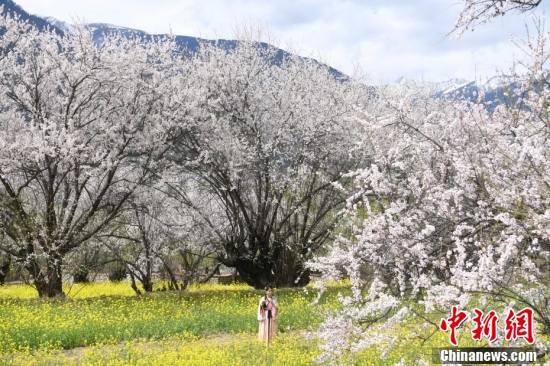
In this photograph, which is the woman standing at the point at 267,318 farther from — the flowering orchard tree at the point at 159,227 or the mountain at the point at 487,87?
the flowering orchard tree at the point at 159,227

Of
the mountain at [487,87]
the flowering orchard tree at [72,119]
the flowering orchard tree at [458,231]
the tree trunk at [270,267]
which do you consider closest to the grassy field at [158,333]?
the flowering orchard tree at [72,119]

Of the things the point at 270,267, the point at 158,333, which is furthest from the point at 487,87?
the point at 270,267

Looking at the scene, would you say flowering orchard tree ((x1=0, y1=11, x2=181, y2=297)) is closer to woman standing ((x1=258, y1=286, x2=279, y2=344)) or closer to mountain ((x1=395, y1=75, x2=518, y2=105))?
woman standing ((x1=258, y1=286, x2=279, y2=344))

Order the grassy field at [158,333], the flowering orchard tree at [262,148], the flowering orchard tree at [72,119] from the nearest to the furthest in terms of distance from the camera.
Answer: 1. the grassy field at [158,333]
2. the flowering orchard tree at [72,119]
3. the flowering orchard tree at [262,148]

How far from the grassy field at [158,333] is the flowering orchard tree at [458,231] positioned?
8.90 feet

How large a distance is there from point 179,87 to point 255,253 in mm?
6188

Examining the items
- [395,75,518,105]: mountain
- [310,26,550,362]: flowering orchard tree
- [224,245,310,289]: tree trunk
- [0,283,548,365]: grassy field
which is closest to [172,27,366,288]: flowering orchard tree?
[224,245,310,289]: tree trunk

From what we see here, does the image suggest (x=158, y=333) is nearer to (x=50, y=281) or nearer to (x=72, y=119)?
(x=50, y=281)

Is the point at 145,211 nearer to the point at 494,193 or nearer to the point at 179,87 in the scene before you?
the point at 179,87

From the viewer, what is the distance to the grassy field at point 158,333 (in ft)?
32.3

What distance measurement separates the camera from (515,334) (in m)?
4.03

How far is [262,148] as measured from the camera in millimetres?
19047

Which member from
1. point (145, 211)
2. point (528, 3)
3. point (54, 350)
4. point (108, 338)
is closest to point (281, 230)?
point (145, 211)

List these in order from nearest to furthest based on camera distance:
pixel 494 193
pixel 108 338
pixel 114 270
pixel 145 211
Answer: pixel 494 193 < pixel 108 338 < pixel 145 211 < pixel 114 270
